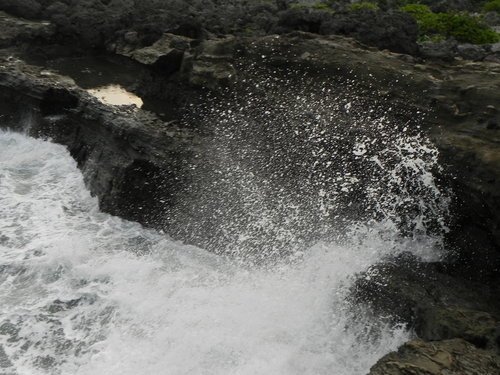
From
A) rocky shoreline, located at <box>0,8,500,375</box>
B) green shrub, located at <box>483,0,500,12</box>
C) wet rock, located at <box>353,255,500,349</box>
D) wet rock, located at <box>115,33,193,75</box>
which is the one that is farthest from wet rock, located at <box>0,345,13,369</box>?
green shrub, located at <box>483,0,500,12</box>

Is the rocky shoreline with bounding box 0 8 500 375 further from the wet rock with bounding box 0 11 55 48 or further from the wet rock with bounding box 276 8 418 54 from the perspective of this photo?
the wet rock with bounding box 276 8 418 54

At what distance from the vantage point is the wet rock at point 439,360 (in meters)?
7.26

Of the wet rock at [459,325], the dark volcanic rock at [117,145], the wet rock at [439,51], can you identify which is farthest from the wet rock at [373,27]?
the wet rock at [459,325]

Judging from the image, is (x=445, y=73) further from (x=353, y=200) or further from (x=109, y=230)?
(x=109, y=230)

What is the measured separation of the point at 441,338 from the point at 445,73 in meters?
6.72

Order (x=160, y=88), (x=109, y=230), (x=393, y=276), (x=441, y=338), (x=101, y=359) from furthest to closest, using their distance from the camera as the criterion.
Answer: (x=160, y=88)
(x=109, y=230)
(x=393, y=276)
(x=101, y=359)
(x=441, y=338)

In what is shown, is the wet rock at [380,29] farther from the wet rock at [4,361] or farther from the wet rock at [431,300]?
the wet rock at [4,361]

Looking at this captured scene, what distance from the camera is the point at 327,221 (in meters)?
11.4

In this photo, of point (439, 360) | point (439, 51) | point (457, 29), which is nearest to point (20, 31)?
point (439, 51)

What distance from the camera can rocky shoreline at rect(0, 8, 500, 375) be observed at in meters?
9.07

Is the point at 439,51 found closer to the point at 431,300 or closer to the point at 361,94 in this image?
the point at 361,94

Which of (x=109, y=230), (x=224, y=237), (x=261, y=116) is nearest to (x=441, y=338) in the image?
(x=224, y=237)

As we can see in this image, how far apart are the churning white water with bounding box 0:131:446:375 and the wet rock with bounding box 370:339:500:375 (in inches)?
61.6

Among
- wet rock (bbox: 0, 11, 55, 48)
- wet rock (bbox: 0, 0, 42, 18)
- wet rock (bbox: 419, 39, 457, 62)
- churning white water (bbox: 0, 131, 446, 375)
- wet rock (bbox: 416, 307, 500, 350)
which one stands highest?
wet rock (bbox: 419, 39, 457, 62)
